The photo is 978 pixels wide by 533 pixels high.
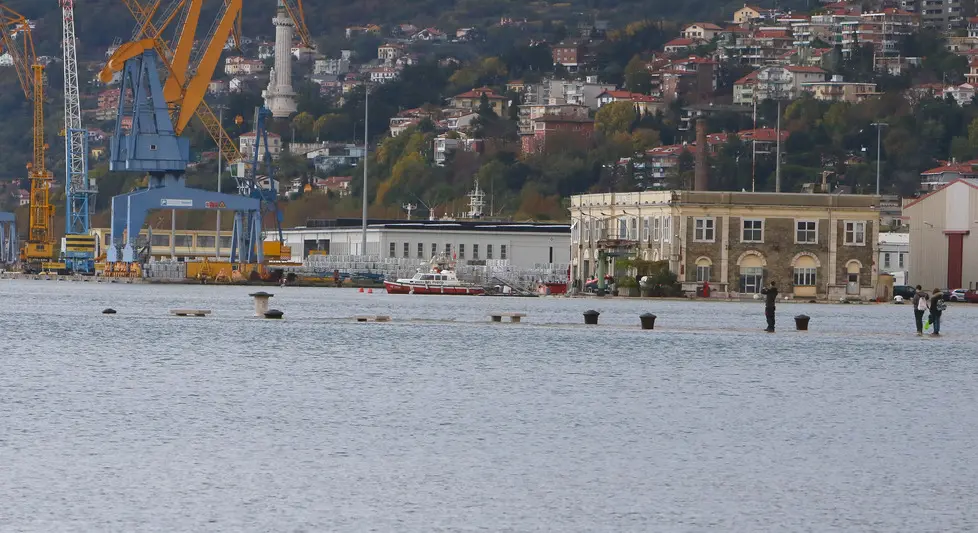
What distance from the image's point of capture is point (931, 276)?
125m

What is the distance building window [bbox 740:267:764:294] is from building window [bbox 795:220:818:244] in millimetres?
2596

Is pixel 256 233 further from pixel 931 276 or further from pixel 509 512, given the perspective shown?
pixel 509 512

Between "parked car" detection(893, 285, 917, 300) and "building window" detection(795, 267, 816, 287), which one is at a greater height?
"building window" detection(795, 267, 816, 287)

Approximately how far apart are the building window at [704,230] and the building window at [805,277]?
4612 mm

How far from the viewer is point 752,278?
368 feet

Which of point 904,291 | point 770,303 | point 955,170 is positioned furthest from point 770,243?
point 955,170

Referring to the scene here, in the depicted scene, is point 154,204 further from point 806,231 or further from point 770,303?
point 770,303

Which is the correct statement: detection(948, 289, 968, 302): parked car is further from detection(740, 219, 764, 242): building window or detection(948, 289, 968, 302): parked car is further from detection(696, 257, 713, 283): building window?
detection(696, 257, 713, 283): building window

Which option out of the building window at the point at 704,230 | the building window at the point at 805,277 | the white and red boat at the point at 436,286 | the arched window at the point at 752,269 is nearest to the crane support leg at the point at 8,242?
the white and red boat at the point at 436,286

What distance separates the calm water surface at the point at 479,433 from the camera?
26.8 meters

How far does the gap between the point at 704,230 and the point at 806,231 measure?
521 centimetres

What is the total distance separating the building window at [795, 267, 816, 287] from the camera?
112 metres

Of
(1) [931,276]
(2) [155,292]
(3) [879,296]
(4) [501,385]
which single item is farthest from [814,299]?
(4) [501,385]

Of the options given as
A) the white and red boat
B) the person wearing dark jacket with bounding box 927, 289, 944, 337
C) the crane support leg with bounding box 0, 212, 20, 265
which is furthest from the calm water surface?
the crane support leg with bounding box 0, 212, 20, 265
